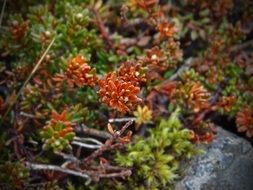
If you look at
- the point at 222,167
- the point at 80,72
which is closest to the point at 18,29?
the point at 80,72

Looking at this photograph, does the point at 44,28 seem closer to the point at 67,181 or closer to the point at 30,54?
the point at 30,54

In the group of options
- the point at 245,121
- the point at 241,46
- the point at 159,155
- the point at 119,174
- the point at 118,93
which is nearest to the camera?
the point at 118,93

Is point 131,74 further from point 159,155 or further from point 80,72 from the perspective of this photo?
point 159,155

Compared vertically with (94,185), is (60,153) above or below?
above

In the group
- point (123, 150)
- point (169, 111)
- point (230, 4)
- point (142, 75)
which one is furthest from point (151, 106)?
point (230, 4)

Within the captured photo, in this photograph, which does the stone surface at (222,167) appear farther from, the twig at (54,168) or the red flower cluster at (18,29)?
the red flower cluster at (18,29)

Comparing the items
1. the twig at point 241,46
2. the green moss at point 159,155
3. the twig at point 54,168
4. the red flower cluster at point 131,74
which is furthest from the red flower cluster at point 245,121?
the twig at point 54,168
